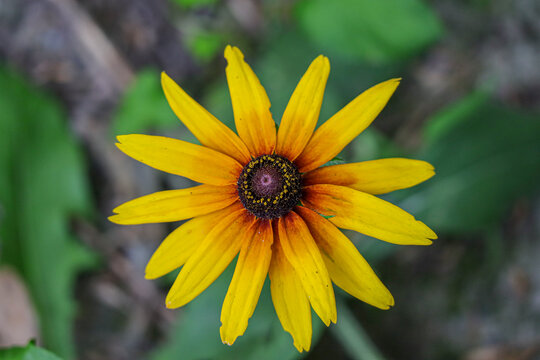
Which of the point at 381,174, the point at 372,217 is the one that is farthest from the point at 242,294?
the point at 381,174

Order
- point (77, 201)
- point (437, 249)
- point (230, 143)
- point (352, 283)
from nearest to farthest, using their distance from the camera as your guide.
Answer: point (352, 283)
point (230, 143)
point (437, 249)
point (77, 201)

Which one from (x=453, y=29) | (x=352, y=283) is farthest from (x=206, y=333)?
(x=453, y=29)

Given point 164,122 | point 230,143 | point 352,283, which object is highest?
point 164,122

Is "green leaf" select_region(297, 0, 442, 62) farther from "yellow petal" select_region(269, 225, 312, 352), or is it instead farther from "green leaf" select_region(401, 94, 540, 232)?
"yellow petal" select_region(269, 225, 312, 352)

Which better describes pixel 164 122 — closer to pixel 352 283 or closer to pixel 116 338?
pixel 116 338

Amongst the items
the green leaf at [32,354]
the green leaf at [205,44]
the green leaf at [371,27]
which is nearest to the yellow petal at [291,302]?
the green leaf at [32,354]

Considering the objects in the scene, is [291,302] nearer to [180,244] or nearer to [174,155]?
[180,244]

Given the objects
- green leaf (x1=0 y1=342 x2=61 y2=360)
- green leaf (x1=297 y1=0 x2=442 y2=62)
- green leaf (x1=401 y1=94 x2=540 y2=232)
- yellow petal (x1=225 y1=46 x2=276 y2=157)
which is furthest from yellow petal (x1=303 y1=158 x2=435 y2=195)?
green leaf (x1=297 y1=0 x2=442 y2=62)
